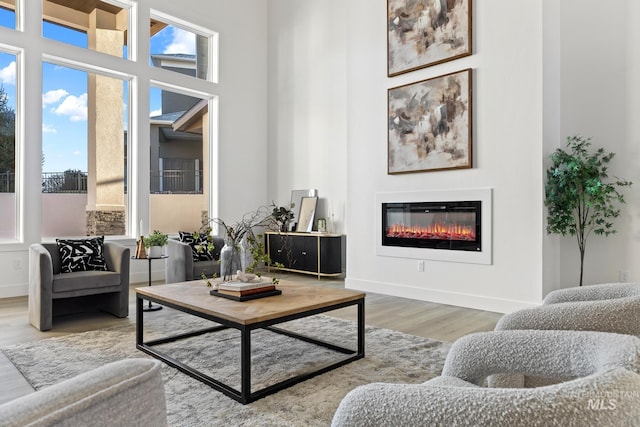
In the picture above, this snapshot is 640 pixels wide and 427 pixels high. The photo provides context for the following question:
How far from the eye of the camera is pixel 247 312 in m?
2.53

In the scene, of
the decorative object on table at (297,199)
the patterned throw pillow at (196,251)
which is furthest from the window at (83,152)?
the decorative object on table at (297,199)

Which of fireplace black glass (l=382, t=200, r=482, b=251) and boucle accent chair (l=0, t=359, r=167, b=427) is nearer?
boucle accent chair (l=0, t=359, r=167, b=427)

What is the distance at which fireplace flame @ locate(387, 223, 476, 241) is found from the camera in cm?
470

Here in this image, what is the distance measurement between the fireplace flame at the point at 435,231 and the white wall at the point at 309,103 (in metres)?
1.56

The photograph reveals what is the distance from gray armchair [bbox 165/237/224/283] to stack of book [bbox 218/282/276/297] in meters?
1.80

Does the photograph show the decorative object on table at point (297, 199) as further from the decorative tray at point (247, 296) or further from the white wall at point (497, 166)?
the decorative tray at point (247, 296)

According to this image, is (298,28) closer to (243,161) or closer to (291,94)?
(291,94)

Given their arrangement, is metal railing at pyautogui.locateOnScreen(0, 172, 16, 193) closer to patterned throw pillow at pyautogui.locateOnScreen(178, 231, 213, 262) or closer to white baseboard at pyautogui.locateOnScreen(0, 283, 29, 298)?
white baseboard at pyautogui.locateOnScreen(0, 283, 29, 298)

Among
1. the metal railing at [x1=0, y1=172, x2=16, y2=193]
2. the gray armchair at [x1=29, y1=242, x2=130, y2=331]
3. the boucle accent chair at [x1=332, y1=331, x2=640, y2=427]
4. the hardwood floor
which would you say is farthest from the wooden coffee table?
the metal railing at [x1=0, y1=172, x2=16, y2=193]

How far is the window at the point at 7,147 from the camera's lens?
5250 mm

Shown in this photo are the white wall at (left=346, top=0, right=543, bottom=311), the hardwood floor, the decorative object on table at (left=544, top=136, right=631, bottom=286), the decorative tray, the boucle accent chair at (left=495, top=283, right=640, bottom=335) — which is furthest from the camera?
the white wall at (left=346, top=0, right=543, bottom=311)

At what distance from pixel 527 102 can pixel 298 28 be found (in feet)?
14.7

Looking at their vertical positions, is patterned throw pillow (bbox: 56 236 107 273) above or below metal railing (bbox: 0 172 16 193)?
below

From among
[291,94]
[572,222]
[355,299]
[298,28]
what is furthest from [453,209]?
[298,28]
